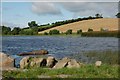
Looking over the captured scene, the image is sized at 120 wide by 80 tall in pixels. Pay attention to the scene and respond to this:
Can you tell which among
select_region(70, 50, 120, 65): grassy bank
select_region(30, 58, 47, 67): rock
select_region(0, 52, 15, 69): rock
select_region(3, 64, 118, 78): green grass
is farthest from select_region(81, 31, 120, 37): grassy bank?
select_region(3, 64, 118, 78): green grass

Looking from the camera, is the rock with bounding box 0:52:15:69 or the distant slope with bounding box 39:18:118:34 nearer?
the rock with bounding box 0:52:15:69

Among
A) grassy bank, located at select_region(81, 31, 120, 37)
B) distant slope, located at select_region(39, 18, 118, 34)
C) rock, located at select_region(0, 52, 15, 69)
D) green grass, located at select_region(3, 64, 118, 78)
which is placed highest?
distant slope, located at select_region(39, 18, 118, 34)

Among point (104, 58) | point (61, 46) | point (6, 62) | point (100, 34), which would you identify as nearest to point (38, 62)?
point (6, 62)

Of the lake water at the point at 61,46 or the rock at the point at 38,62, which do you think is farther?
the lake water at the point at 61,46

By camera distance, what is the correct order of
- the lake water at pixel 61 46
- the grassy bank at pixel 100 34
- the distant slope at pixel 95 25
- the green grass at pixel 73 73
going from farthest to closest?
1. the distant slope at pixel 95 25
2. the grassy bank at pixel 100 34
3. the lake water at pixel 61 46
4. the green grass at pixel 73 73

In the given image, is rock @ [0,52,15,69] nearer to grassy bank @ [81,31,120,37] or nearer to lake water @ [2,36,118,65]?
lake water @ [2,36,118,65]

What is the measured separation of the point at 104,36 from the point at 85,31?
10.3 metres

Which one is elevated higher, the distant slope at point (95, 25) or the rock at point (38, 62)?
the distant slope at point (95, 25)

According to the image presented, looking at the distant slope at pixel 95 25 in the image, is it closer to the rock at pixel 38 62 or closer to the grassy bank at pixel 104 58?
the grassy bank at pixel 104 58

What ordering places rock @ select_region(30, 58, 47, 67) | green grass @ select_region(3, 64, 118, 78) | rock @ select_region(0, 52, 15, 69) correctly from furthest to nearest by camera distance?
1. rock @ select_region(30, 58, 47, 67)
2. rock @ select_region(0, 52, 15, 69)
3. green grass @ select_region(3, 64, 118, 78)

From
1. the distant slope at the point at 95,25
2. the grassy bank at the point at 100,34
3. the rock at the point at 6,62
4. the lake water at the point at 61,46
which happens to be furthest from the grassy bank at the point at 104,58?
the distant slope at the point at 95,25

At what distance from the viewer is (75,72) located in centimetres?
1475

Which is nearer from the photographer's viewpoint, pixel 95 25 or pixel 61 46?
pixel 61 46

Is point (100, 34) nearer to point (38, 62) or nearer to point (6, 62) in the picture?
point (38, 62)
